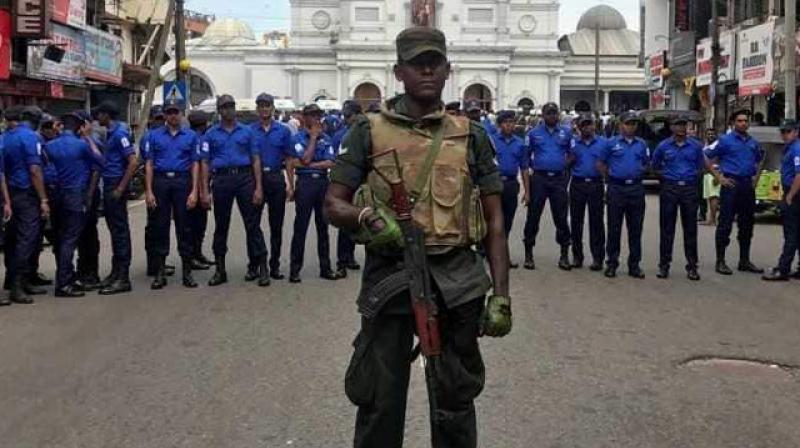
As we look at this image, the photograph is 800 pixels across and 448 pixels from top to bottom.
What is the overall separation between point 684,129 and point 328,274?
163 inches

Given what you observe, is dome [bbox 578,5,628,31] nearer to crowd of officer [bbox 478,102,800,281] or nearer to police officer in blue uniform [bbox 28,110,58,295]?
crowd of officer [bbox 478,102,800,281]

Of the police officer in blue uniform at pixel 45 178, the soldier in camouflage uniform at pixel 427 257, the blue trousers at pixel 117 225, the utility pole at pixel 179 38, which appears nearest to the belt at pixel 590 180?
the blue trousers at pixel 117 225

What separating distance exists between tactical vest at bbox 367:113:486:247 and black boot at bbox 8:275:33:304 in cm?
639

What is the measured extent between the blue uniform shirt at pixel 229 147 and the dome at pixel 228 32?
74991 mm

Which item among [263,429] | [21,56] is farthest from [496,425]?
[21,56]

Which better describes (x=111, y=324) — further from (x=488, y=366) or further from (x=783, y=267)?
(x=783, y=267)

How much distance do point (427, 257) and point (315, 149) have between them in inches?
272

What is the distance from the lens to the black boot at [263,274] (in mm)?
9930

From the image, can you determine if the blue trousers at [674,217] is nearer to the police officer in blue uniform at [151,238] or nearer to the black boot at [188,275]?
the black boot at [188,275]

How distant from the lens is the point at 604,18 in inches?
4013

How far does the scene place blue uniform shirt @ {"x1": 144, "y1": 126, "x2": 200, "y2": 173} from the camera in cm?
988

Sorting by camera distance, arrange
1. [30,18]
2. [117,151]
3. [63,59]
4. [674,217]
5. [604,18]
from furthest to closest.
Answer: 1. [604,18]
2. [63,59]
3. [30,18]
4. [674,217]
5. [117,151]

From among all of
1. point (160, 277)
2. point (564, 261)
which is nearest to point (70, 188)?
point (160, 277)

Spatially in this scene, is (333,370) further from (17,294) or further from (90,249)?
(90,249)
